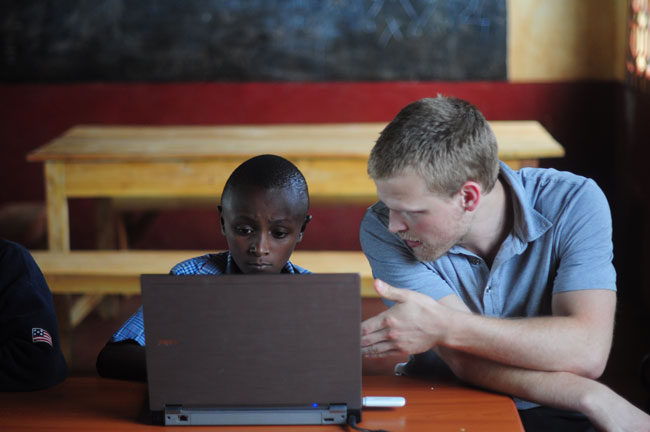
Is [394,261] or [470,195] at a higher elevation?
[470,195]

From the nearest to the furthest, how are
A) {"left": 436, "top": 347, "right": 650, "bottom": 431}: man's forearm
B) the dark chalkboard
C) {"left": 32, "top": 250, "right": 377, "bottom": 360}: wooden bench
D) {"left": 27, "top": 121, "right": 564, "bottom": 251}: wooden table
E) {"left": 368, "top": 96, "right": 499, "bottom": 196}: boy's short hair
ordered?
{"left": 436, "top": 347, "right": 650, "bottom": 431}: man's forearm
{"left": 368, "top": 96, "right": 499, "bottom": 196}: boy's short hair
{"left": 32, "top": 250, "right": 377, "bottom": 360}: wooden bench
{"left": 27, "top": 121, "right": 564, "bottom": 251}: wooden table
the dark chalkboard

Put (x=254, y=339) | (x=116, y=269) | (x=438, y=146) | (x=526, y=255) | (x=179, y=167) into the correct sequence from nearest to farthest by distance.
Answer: (x=254, y=339) < (x=438, y=146) < (x=526, y=255) < (x=116, y=269) < (x=179, y=167)

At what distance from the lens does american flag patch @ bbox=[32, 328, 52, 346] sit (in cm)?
145

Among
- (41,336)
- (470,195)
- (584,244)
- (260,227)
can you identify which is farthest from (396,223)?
(41,336)

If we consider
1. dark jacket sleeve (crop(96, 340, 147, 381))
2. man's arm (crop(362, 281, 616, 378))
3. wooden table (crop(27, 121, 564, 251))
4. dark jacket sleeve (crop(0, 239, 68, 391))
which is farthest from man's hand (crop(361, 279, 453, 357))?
wooden table (crop(27, 121, 564, 251))

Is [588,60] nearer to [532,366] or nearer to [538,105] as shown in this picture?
[538,105]

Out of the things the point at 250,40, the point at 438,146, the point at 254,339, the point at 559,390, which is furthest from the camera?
the point at 250,40

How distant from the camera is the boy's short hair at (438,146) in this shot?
144 cm

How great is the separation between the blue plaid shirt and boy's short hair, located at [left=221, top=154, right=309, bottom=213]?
147 mm

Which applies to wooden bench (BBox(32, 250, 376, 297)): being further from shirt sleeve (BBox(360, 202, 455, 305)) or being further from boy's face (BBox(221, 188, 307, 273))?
boy's face (BBox(221, 188, 307, 273))

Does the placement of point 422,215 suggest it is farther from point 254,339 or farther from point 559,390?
point 254,339

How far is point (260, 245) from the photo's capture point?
1.47 m

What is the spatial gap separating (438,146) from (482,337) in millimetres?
366

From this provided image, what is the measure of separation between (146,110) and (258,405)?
362 cm
